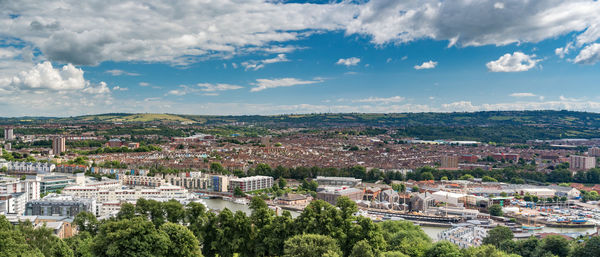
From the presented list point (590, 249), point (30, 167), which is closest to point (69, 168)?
point (30, 167)

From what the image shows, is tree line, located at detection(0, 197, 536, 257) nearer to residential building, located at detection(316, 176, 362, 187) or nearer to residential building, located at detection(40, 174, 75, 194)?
residential building, located at detection(40, 174, 75, 194)

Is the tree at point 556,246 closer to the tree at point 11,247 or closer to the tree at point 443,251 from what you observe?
the tree at point 443,251

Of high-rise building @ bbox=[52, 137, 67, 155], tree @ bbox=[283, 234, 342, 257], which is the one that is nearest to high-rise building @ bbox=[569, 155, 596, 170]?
tree @ bbox=[283, 234, 342, 257]

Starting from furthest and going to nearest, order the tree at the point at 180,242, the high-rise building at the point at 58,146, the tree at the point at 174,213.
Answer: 1. the high-rise building at the point at 58,146
2. the tree at the point at 174,213
3. the tree at the point at 180,242

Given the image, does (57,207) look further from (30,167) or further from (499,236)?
(499,236)

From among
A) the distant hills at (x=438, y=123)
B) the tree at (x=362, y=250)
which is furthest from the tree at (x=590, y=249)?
the distant hills at (x=438, y=123)

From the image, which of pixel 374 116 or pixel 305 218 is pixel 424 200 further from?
pixel 374 116
